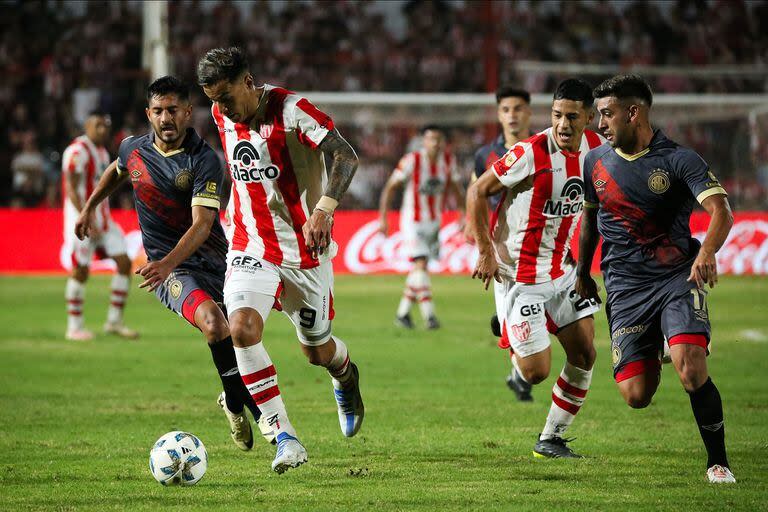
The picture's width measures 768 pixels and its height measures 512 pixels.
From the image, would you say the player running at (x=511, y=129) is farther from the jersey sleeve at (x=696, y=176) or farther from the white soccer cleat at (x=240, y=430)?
the jersey sleeve at (x=696, y=176)

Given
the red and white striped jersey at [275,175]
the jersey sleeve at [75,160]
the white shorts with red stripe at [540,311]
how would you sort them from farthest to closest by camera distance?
the jersey sleeve at [75,160] < the white shorts with red stripe at [540,311] < the red and white striped jersey at [275,175]

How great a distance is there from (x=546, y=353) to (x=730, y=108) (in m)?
19.0

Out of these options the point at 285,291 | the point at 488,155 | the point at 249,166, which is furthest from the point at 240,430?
the point at 488,155

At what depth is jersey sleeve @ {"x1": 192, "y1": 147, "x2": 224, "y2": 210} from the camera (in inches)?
282

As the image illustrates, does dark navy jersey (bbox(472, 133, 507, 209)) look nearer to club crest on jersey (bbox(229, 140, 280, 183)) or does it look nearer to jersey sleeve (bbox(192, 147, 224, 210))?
jersey sleeve (bbox(192, 147, 224, 210))

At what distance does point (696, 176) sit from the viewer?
603 centimetres

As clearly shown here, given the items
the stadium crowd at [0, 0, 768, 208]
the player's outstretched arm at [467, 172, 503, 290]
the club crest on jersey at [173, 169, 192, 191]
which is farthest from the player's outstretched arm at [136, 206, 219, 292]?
the stadium crowd at [0, 0, 768, 208]

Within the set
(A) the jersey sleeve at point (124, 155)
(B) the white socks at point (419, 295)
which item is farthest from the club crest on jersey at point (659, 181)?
(B) the white socks at point (419, 295)

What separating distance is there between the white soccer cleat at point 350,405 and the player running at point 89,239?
650 centimetres

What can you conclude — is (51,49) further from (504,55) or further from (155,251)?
(155,251)

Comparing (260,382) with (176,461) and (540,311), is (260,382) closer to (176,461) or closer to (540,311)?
(176,461)

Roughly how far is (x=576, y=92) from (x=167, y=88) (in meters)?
2.61

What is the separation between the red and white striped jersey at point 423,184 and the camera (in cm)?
1593

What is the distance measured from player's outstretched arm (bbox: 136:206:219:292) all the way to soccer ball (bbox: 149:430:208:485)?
34.3 inches
